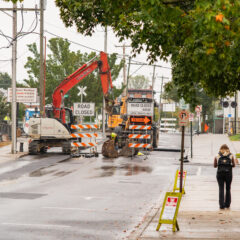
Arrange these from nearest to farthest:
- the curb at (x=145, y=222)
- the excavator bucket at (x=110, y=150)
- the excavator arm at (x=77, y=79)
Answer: the curb at (x=145, y=222)
the excavator bucket at (x=110, y=150)
the excavator arm at (x=77, y=79)

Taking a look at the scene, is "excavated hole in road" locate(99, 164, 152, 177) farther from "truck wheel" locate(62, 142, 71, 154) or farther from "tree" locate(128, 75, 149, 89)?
"tree" locate(128, 75, 149, 89)

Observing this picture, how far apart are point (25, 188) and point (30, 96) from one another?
1765 centimetres

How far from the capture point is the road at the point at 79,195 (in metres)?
11.1

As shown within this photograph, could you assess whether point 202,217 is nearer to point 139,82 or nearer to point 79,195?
point 79,195

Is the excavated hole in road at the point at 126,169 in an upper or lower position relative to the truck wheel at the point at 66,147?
lower

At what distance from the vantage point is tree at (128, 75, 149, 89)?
185625 mm

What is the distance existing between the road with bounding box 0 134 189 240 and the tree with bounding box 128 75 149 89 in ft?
518

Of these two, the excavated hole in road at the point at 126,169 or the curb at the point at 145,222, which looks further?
the excavated hole in road at the point at 126,169

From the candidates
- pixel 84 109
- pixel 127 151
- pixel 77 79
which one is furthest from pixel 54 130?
pixel 127 151

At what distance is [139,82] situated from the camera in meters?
187

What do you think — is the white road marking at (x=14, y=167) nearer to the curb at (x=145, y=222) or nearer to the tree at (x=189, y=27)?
the curb at (x=145, y=222)

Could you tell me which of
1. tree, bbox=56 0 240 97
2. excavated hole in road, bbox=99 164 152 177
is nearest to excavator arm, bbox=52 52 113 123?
excavated hole in road, bbox=99 164 152 177

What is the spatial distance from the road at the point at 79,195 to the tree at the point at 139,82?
518ft

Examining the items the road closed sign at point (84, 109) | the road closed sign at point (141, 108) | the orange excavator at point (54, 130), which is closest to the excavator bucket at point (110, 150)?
the road closed sign at point (84, 109)
